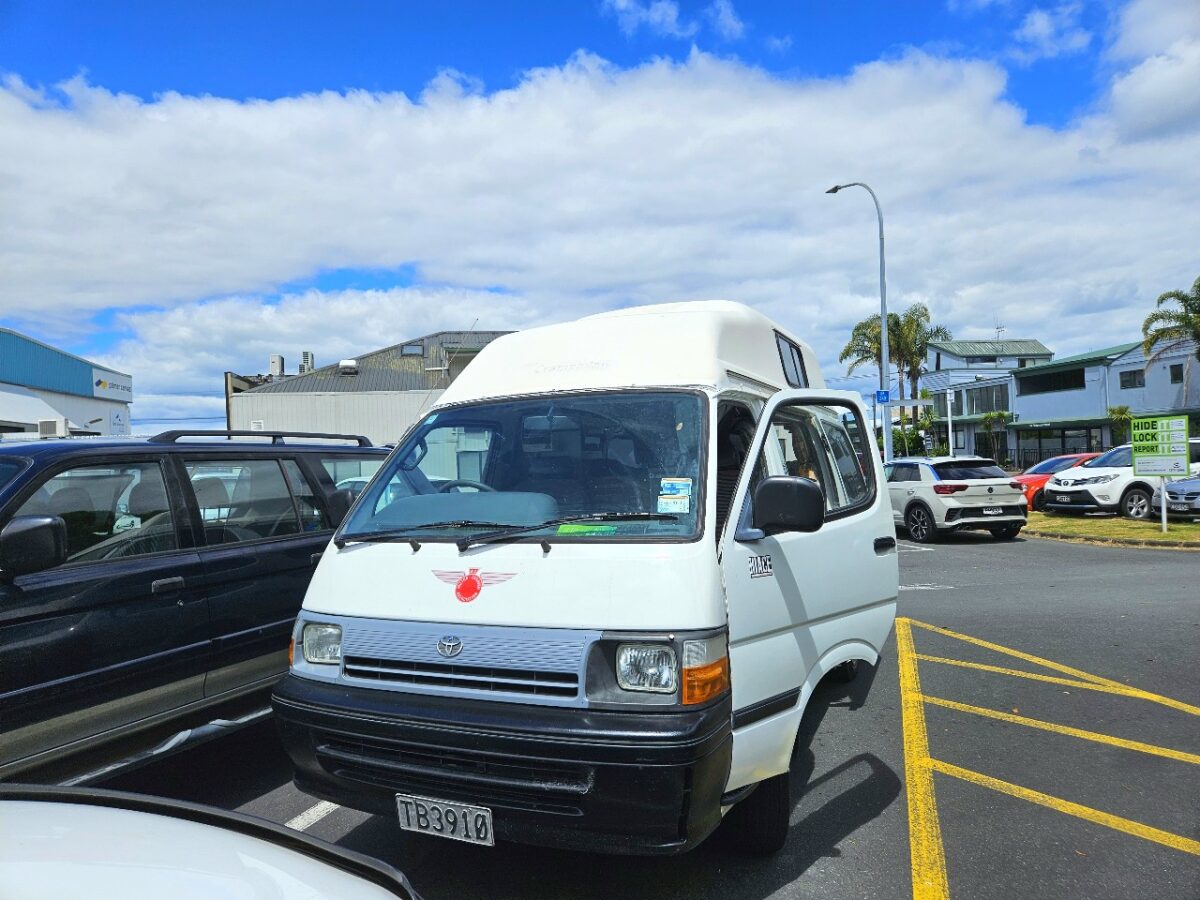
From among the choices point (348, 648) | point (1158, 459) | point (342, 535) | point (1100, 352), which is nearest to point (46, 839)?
point (348, 648)

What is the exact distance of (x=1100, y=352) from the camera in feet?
148

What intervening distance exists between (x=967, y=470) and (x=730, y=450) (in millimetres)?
13793

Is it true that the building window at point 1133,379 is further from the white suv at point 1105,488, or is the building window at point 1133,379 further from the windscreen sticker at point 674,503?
the windscreen sticker at point 674,503

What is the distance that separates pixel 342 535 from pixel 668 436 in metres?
1.53

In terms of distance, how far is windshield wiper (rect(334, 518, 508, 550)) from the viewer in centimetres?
364

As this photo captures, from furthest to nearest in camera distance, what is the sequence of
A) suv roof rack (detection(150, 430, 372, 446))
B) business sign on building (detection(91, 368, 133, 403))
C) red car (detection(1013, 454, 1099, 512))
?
business sign on building (detection(91, 368, 133, 403))
red car (detection(1013, 454, 1099, 512))
suv roof rack (detection(150, 430, 372, 446))

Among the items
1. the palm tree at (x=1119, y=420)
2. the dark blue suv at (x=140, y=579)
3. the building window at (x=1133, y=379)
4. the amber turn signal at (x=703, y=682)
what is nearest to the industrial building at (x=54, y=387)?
the dark blue suv at (x=140, y=579)

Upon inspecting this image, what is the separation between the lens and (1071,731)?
5.17 m

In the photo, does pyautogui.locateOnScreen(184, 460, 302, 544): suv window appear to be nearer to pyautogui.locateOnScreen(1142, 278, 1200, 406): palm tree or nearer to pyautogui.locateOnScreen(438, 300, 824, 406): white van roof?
pyautogui.locateOnScreen(438, 300, 824, 406): white van roof

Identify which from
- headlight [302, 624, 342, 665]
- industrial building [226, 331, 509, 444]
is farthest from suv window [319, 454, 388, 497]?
industrial building [226, 331, 509, 444]

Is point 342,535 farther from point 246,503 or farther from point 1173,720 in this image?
point 1173,720

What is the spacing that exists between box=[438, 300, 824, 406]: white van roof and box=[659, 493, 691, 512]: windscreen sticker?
1.90 feet

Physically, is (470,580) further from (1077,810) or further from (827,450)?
(1077,810)

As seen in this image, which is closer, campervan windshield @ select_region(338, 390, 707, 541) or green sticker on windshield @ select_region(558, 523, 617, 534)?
green sticker on windshield @ select_region(558, 523, 617, 534)
